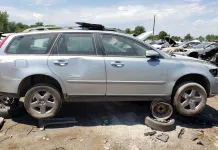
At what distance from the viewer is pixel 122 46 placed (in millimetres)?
4410

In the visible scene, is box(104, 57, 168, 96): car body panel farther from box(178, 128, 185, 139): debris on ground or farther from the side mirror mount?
box(178, 128, 185, 139): debris on ground

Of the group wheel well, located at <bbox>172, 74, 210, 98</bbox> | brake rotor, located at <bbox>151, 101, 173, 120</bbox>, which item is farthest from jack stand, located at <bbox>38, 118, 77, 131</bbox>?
wheel well, located at <bbox>172, 74, 210, 98</bbox>

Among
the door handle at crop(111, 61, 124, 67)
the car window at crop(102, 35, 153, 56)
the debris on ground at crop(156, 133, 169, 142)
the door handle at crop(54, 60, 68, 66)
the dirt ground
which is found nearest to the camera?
the dirt ground

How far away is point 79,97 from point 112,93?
0.62 metres

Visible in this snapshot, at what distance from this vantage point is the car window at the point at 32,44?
4.20 meters

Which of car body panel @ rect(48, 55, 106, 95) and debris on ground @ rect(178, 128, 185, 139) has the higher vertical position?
car body panel @ rect(48, 55, 106, 95)

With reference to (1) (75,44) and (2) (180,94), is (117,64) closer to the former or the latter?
(1) (75,44)

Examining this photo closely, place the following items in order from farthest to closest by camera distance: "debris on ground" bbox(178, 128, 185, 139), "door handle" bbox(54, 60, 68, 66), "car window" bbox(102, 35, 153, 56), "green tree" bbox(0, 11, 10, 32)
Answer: "green tree" bbox(0, 11, 10, 32), "car window" bbox(102, 35, 153, 56), "door handle" bbox(54, 60, 68, 66), "debris on ground" bbox(178, 128, 185, 139)

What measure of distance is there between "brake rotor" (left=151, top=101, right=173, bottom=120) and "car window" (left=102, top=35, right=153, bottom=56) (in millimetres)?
1001

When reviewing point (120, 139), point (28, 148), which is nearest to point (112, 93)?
point (120, 139)

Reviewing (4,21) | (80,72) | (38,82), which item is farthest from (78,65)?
(4,21)

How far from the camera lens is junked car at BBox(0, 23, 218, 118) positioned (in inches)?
163

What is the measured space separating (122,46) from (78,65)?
35.9 inches

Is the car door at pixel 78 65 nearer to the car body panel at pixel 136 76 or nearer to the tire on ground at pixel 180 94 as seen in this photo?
the car body panel at pixel 136 76
